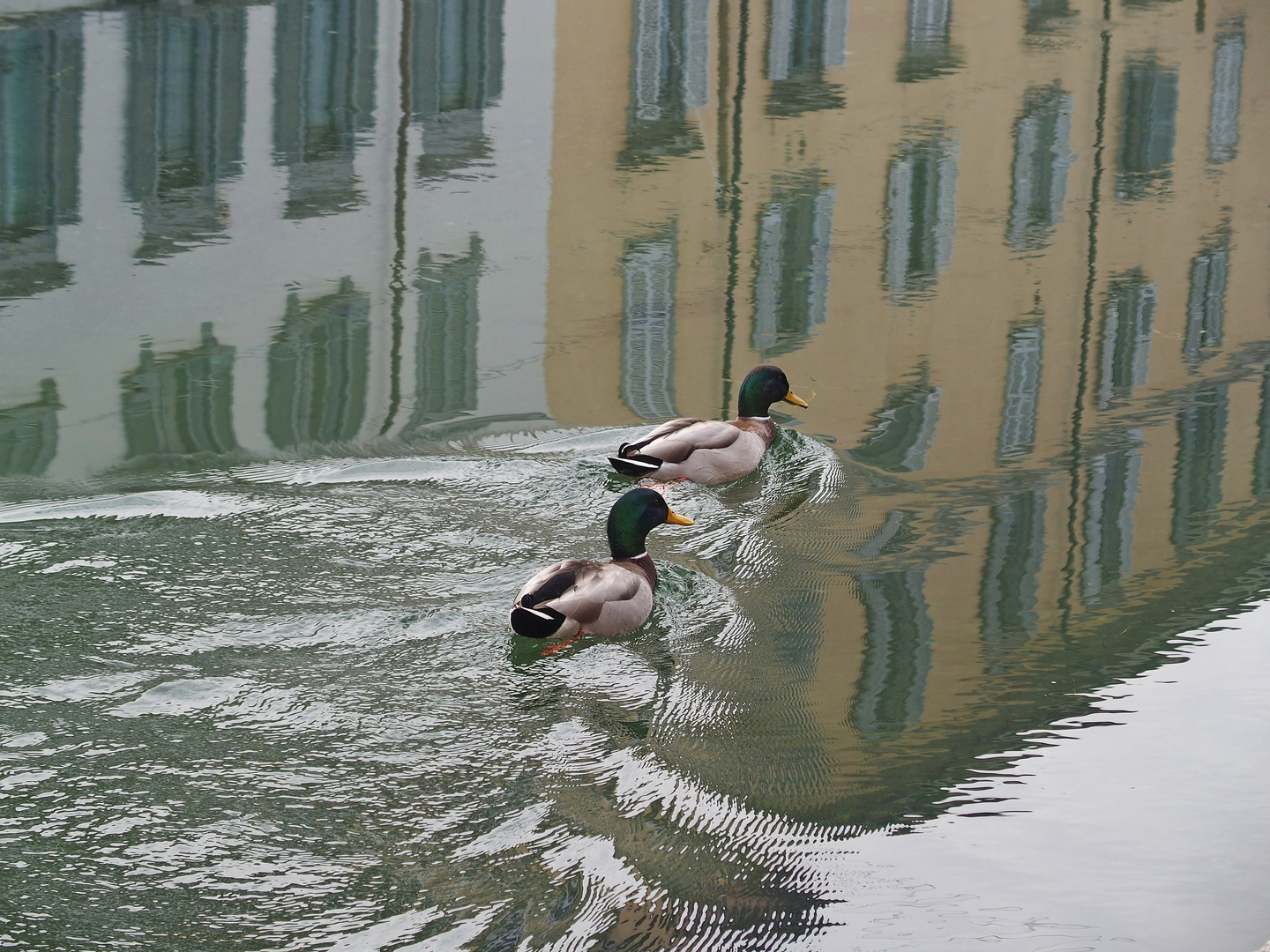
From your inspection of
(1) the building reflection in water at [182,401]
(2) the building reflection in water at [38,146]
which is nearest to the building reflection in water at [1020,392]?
(1) the building reflection in water at [182,401]

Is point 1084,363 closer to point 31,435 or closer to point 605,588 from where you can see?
point 605,588

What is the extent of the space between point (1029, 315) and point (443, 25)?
7528 millimetres

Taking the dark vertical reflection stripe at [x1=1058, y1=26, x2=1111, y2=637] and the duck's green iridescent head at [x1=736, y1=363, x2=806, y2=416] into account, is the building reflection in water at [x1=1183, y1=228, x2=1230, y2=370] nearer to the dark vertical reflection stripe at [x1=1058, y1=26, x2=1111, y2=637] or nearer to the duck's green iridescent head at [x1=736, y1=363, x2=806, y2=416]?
the dark vertical reflection stripe at [x1=1058, y1=26, x2=1111, y2=637]

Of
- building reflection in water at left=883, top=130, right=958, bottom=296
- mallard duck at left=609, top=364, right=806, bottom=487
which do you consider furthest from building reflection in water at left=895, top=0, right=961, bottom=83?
mallard duck at left=609, top=364, right=806, bottom=487

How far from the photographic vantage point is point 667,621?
20.2ft

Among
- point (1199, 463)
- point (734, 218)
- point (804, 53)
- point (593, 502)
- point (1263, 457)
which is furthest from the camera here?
point (804, 53)

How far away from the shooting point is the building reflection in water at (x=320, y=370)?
830 cm

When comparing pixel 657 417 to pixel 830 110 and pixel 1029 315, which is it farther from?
pixel 830 110

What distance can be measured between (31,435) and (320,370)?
5.78ft

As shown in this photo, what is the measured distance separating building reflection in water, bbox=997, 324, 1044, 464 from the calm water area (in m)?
0.09

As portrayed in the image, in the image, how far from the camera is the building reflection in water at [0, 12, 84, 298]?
1066 centimetres

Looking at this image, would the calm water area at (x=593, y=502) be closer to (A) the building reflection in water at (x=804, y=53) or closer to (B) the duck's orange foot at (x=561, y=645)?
(B) the duck's orange foot at (x=561, y=645)

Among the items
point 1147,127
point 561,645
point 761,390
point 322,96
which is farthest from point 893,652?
point 1147,127

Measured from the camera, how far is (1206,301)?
36.0 ft
